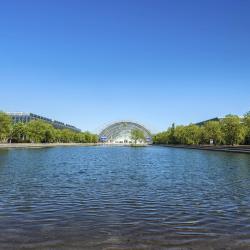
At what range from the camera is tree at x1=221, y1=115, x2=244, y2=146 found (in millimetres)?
92750

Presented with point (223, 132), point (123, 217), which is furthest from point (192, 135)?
point (123, 217)

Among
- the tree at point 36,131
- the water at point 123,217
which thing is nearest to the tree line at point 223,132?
the tree at point 36,131

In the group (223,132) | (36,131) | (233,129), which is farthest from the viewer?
(36,131)

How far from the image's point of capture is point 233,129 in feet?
308

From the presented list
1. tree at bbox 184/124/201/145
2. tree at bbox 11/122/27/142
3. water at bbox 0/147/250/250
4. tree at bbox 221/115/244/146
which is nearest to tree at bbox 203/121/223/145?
tree at bbox 221/115/244/146

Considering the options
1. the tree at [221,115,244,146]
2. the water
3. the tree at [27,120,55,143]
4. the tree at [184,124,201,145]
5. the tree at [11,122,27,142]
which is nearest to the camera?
the water

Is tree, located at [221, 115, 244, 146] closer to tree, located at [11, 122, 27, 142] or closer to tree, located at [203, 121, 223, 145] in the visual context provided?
tree, located at [203, 121, 223, 145]

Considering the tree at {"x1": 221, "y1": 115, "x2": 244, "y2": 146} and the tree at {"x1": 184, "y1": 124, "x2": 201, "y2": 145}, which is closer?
the tree at {"x1": 221, "y1": 115, "x2": 244, "y2": 146}

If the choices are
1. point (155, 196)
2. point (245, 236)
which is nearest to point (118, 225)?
point (245, 236)

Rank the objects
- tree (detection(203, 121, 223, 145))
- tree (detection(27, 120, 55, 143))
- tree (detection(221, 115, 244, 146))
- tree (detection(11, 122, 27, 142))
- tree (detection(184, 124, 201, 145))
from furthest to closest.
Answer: tree (detection(27, 120, 55, 143)) < tree (detection(184, 124, 201, 145)) < tree (detection(11, 122, 27, 142)) < tree (detection(203, 121, 223, 145)) < tree (detection(221, 115, 244, 146))

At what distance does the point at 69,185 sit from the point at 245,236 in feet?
41.8

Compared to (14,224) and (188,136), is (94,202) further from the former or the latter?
(188,136)

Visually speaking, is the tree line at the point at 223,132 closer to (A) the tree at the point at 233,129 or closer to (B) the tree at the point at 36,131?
(A) the tree at the point at 233,129

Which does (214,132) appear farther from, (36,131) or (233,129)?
(36,131)
